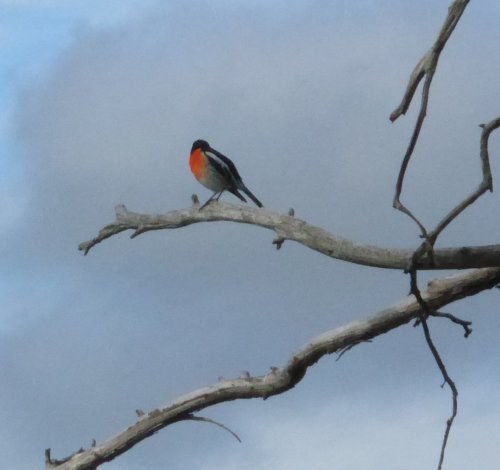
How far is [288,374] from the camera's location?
623 cm

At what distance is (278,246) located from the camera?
6.18 metres

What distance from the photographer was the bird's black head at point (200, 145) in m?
12.3

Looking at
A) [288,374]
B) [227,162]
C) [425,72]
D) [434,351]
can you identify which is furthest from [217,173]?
[425,72]

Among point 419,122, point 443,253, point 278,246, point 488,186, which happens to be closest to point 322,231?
point 278,246

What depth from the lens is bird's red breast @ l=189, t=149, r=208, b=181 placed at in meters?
11.7

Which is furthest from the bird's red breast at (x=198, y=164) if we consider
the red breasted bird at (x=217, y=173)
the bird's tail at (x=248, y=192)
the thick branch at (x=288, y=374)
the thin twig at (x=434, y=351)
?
the thin twig at (x=434, y=351)

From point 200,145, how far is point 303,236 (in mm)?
6513

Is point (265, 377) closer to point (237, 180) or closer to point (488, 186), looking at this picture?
point (488, 186)

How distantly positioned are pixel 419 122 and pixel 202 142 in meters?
8.32

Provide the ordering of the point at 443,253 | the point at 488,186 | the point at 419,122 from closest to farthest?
the point at 419,122 < the point at 488,186 < the point at 443,253

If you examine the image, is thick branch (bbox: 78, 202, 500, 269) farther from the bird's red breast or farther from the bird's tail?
the bird's red breast

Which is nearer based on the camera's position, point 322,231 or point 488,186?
point 488,186

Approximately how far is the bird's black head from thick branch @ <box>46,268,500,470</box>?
564 centimetres

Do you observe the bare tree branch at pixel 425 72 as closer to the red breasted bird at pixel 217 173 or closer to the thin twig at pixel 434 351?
the thin twig at pixel 434 351
